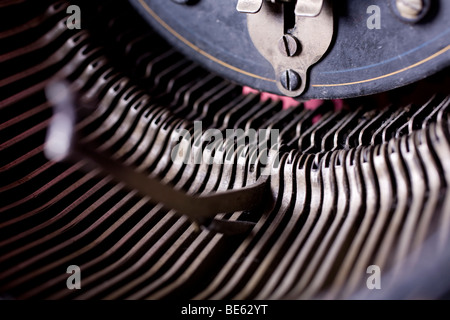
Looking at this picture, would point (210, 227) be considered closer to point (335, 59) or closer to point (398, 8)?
point (335, 59)

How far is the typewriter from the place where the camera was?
144 centimetres

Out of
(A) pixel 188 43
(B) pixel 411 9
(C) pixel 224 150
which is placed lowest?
(C) pixel 224 150

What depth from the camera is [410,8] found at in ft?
5.32

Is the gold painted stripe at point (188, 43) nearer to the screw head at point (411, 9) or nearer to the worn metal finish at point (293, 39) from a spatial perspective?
the worn metal finish at point (293, 39)

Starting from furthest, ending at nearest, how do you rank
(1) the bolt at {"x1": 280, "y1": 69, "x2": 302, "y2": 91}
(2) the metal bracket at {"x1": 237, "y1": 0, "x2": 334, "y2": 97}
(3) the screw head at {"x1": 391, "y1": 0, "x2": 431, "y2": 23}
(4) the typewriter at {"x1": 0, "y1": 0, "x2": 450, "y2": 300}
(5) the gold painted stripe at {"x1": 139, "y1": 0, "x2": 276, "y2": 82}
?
(5) the gold painted stripe at {"x1": 139, "y1": 0, "x2": 276, "y2": 82}, (1) the bolt at {"x1": 280, "y1": 69, "x2": 302, "y2": 91}, (2) the metal bracket at {"x1": 237, "y1": 0, "x2": 334, "y2": 97}, (3) the screw head at {"x1": 391, "y1": 0, "x2": 431, "y2": 23}, (4) the typewriter at {"x1": 0, "y1": 0, "x2": 450, "y2": 300}

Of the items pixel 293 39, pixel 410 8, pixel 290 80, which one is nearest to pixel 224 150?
pixel 290 80

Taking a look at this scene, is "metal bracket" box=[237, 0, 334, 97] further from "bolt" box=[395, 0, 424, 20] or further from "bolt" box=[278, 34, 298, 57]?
"bolt" box=[395, 0, 424, 20]

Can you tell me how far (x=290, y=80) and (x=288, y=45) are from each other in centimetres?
13

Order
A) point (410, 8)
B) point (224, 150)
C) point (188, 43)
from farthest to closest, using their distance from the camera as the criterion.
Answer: point (188, 43), point (224, 150), point (410, 8)

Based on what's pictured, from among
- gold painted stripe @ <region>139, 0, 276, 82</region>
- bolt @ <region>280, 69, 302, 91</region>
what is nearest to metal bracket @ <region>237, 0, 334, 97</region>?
bolt @ <region>280, 69, 302, 91</region>

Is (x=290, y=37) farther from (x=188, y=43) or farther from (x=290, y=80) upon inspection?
(x=188, y=43)

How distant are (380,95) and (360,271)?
3.00 feet

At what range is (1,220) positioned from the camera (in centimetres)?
185
